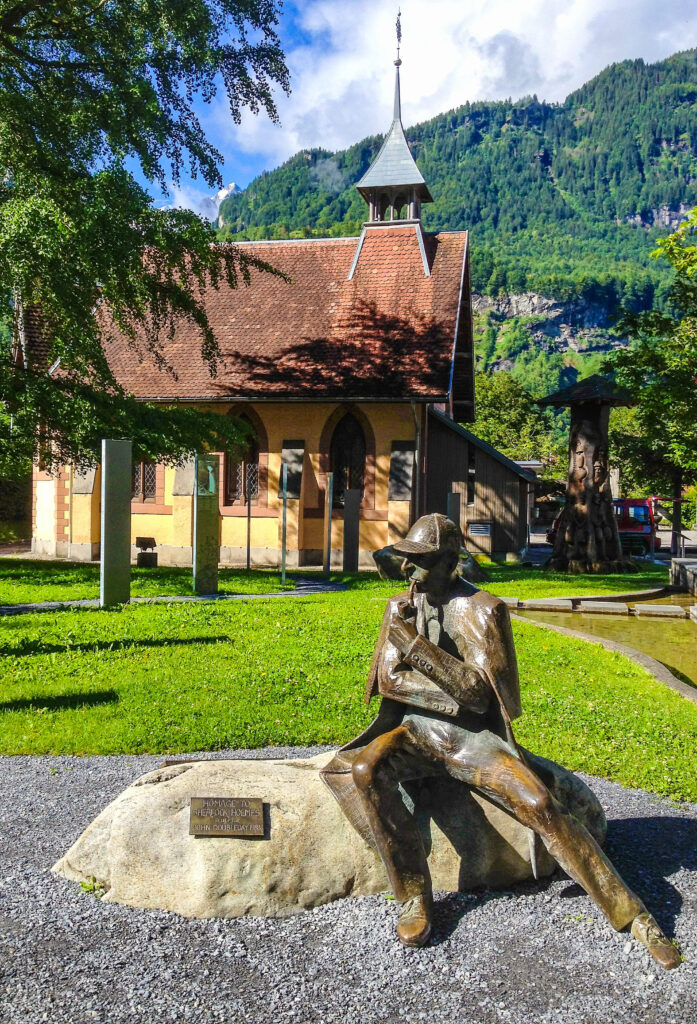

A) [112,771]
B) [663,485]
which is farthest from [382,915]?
[663,485]

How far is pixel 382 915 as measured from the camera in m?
4.59

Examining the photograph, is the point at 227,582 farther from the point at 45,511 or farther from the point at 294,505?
the point at 45,511

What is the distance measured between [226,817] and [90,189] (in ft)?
53.4

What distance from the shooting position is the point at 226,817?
467 centimetres

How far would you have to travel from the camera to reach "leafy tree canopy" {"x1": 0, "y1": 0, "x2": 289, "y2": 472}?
17484 mm

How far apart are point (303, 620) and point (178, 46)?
41.5 ft

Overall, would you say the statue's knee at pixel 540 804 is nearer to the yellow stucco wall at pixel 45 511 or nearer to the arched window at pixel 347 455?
the arched window at pixel 347 455

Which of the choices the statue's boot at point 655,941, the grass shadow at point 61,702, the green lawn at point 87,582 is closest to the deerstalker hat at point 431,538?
the statue's boot at point 655,941

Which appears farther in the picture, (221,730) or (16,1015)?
(221,730)

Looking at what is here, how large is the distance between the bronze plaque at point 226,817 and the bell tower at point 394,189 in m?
25.5

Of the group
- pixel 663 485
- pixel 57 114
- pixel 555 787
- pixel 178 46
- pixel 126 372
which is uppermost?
pixel 178 46

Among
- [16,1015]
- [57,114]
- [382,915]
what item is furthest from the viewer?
[57,114]

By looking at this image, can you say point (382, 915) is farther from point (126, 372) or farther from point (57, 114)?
point (126, 372)

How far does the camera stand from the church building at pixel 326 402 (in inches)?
950
